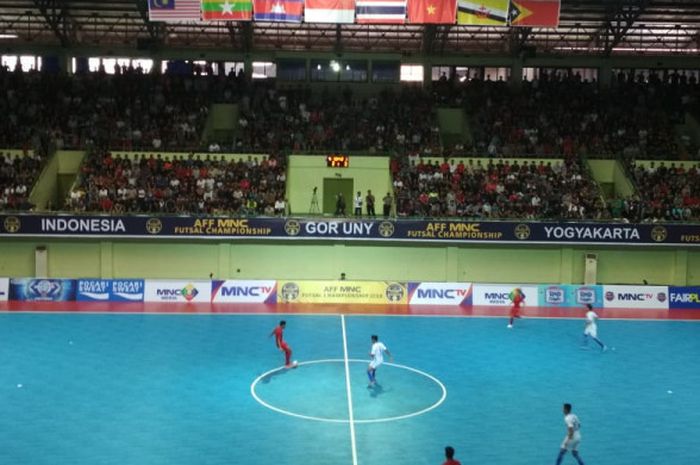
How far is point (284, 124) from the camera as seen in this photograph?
46938 millimetres

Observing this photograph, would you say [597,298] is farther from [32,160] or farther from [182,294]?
[32,160]

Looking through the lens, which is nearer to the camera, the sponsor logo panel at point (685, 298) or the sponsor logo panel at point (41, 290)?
the sponsor logo panel at point (41, 290)

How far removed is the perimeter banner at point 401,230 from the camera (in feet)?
126

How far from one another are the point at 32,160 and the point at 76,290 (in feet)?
33.9

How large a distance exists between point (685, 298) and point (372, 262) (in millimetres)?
16341

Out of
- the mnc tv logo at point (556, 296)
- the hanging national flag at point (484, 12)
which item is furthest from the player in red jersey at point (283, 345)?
the hanging national flag at point (484, 12)

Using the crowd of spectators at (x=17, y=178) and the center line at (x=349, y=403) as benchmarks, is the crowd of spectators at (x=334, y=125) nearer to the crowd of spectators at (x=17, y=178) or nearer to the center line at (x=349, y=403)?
the crowd of spectators at (x=17, y=178)

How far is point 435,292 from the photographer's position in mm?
37000

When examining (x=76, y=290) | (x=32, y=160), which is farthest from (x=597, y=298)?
(x=32, y=160)

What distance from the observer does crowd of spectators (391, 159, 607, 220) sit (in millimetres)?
39925

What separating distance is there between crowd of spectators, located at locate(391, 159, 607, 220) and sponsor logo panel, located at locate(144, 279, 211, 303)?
11.6 m

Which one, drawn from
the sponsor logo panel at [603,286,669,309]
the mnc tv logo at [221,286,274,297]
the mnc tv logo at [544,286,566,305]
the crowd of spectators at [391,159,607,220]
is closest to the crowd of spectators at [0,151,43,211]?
the mnc tv logo at [221,286,274,297]

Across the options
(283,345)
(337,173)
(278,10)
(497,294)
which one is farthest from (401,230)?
(283,345)

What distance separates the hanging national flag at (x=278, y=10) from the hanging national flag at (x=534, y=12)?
10.4 meters
